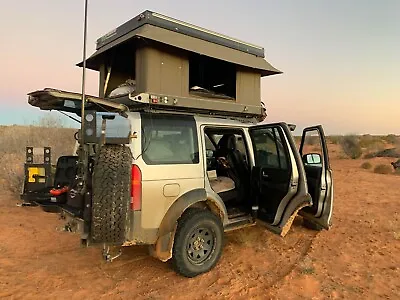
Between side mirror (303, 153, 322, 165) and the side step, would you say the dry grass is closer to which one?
the side step

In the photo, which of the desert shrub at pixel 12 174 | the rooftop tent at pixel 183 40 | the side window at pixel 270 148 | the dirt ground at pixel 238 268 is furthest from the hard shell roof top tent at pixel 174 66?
the desert shrub at pixel 12 174

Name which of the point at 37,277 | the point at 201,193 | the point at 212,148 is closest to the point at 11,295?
the point at 37,277

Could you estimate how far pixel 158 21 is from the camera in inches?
183

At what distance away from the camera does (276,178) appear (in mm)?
5012

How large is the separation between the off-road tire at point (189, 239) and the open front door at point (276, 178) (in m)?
0.90

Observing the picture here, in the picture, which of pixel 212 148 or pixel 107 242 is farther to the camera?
pixel 212 148

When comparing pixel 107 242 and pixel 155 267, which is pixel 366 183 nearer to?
pixel 155 267

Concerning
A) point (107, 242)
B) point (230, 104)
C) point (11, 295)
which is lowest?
point (11, 295)

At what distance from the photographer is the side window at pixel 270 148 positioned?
5.04m

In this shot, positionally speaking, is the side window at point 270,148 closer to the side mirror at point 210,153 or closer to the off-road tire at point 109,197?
the side mirror at point 210,153

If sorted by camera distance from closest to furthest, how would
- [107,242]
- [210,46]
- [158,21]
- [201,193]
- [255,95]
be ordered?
1. [107,242]
2. [201,193]
3. [158,21]
4. [210,46]
5. [255,95]

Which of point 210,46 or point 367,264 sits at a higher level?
point 210,46

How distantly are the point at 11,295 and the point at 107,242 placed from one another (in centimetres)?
145

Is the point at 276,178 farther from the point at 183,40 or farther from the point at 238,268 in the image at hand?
the point at 183,40
